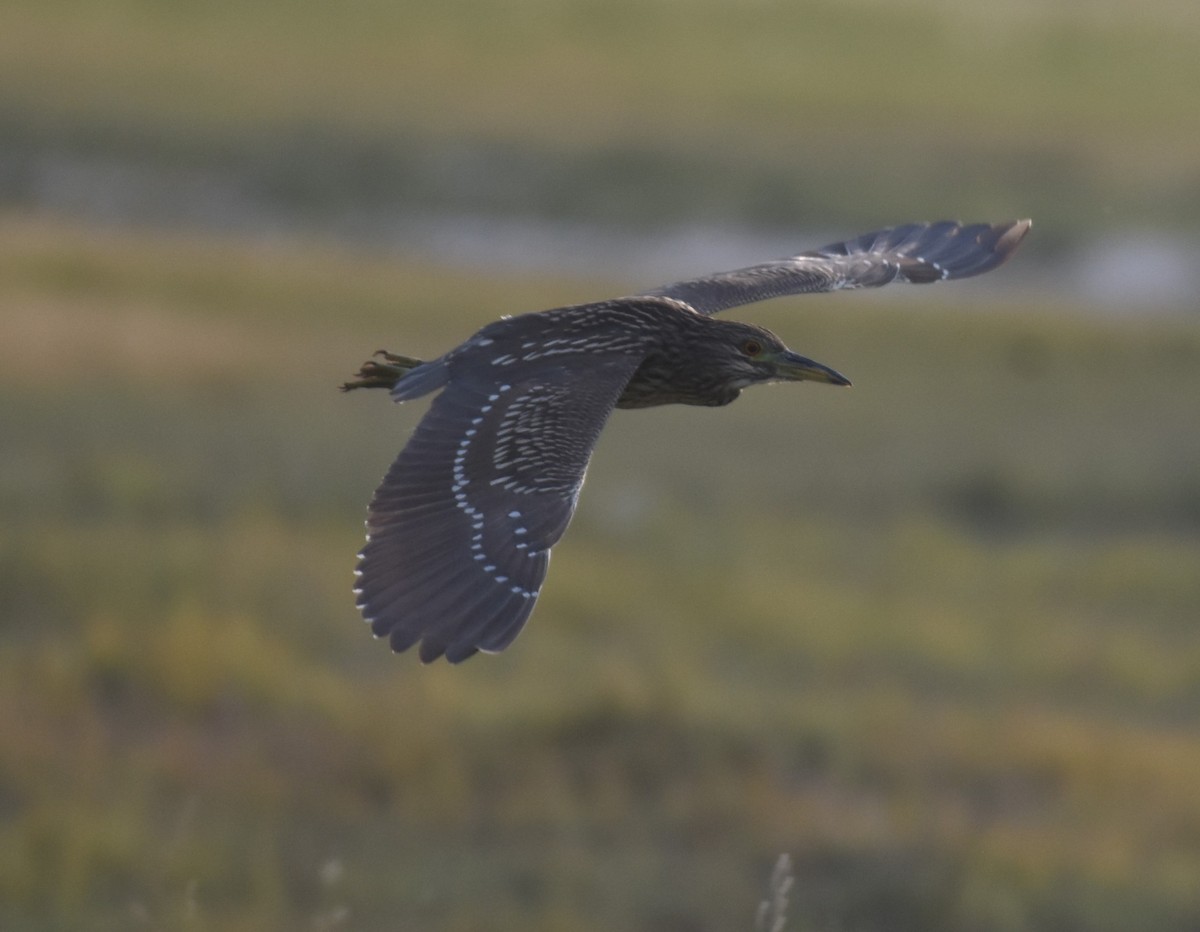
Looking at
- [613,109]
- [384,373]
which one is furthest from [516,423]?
[613,109]

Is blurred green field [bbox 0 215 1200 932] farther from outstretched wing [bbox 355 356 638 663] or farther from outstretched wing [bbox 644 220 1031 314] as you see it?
outstretched wing [bbox 644 220 1031 314]

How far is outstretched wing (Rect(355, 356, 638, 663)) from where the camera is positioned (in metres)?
5.26

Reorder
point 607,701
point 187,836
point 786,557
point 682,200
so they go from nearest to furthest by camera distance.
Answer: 1. point 187,836
2. point 607,701
3. point 786,557
4. point 682,200

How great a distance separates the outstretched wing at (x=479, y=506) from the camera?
5.26 m

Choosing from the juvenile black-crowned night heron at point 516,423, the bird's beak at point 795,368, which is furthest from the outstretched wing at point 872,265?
the bird's beak at point 795,368

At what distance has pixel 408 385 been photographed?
6.13 meters

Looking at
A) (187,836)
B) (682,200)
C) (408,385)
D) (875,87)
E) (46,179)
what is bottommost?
(187,836)

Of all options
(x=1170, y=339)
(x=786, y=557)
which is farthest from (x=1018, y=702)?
(x=1170, y=339)

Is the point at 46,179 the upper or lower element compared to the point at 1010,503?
upper

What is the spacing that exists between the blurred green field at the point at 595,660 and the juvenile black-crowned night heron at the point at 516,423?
1.44 metres

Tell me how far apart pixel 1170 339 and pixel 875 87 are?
11.2 m

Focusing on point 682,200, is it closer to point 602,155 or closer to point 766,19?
point 602,155

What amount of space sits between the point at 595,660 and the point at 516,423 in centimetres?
463

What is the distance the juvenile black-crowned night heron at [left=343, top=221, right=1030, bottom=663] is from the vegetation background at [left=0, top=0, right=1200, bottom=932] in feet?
3.97
